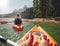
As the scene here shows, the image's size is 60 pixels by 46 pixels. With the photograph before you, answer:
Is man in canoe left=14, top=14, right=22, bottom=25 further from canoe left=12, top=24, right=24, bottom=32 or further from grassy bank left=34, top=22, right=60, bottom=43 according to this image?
grassy bank left=34, top=22, right=60, bottom=43

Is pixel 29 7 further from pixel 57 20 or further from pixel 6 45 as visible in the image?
pixel 6 45

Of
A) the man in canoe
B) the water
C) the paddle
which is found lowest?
the paddle

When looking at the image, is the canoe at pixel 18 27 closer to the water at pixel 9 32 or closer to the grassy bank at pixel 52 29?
the water at pixel 9 32

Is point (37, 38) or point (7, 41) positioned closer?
point (7, 41)

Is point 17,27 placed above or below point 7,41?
above

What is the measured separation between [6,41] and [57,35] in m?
0.65

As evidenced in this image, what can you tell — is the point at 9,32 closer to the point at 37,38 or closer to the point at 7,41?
the point at 7,41

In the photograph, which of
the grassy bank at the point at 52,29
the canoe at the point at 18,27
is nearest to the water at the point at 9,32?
the canoe at the point at 18,27

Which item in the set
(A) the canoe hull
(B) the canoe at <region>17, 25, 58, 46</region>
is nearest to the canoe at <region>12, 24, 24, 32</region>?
(A) the canoe hull

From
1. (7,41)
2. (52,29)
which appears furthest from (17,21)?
(52,29)

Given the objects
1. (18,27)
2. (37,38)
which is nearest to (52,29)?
(37,38)

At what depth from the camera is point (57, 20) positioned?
8.42ft

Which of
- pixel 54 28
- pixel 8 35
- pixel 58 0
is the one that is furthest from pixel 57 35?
pixel 8 35

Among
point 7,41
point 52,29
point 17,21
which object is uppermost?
point 17,21
